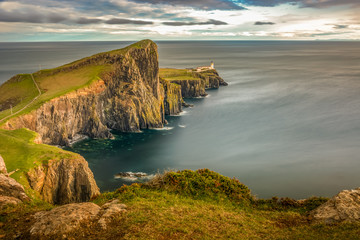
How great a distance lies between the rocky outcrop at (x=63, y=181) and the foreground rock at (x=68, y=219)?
16935mm

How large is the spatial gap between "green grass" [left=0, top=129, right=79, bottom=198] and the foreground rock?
14693mm

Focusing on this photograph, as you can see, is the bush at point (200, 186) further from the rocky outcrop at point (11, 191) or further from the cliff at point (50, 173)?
the cliff at point (50, 173)

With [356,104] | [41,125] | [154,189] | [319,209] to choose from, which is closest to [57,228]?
[154,189]

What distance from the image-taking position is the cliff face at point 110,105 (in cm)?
7469

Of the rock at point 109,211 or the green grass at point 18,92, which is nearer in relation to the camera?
the rock at point 109,211

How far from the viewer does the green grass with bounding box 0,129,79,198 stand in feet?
A: 111

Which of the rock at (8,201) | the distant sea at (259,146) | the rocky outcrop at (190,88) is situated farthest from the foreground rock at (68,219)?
the rocky outcrop at (190,88)

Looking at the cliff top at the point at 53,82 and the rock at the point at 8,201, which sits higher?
the cliff top at the point at 53,82

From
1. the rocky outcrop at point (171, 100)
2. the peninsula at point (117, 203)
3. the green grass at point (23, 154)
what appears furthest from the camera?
the rocky outcrop at point (171, 100)

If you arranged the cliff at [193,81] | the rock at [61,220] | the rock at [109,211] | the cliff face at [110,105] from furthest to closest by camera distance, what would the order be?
the cliff at [193,81], the cliff face at [110,105], the rock at [109,211], the rock at [61,220]

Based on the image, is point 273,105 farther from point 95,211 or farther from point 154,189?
point 95,211

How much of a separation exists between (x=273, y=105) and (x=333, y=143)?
159 feet

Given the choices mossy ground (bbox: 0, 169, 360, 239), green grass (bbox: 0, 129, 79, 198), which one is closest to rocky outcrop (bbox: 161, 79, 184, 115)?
Result: green grass (bbox: 0, 129, 79, 198)

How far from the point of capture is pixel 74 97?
8131cm
